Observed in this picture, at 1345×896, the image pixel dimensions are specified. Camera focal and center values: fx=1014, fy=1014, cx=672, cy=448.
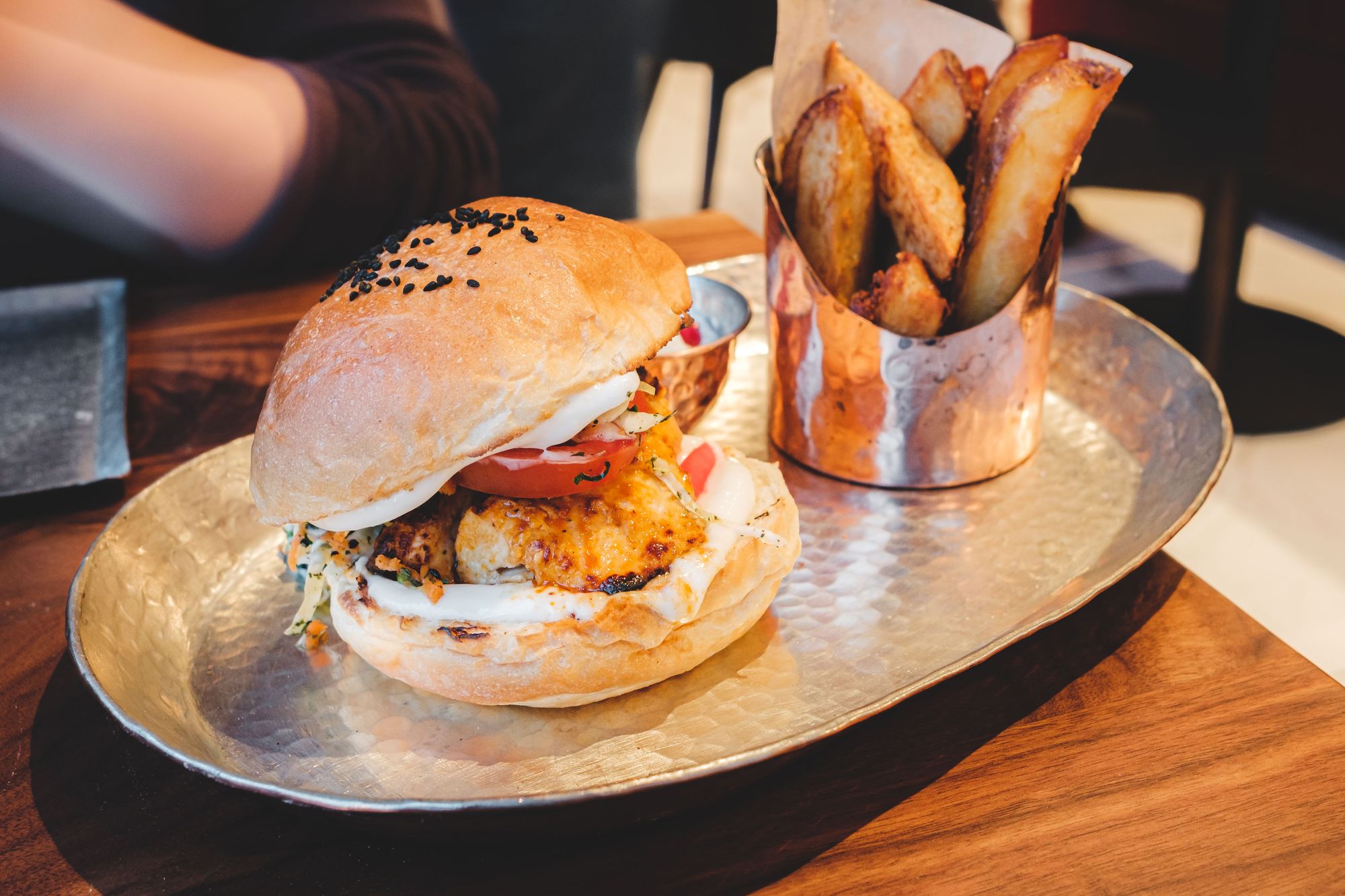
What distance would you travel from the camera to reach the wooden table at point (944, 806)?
124cm

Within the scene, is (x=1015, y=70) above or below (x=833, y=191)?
above

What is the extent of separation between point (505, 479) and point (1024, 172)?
3.50ft

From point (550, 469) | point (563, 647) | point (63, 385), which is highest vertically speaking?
point (550, 469)

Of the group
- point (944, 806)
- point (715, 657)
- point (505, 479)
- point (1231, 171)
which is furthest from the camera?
point (1231, 171)

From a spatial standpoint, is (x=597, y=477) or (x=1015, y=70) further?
(x=1015, y=70)

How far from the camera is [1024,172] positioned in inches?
71.4

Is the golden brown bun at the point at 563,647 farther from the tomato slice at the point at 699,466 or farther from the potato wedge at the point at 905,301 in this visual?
the potato wedge at the point at 905,301

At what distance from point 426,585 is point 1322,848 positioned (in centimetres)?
126

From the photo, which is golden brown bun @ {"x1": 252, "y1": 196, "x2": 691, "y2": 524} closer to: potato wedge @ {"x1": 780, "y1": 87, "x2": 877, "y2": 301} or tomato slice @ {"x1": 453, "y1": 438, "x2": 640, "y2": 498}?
tomato slice @ {"x1": 453, "y1": 438, "x2": 640, "y2": 498}

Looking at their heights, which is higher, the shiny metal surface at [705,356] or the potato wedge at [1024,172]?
the potato wedge at [1024,172]

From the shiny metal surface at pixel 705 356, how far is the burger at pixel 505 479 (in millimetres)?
374

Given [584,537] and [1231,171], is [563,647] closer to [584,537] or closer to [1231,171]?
[584,537]

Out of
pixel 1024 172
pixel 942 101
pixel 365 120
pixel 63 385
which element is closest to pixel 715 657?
pixel 1024 172

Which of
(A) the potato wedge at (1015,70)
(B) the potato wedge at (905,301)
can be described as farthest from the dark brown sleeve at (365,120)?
(A) the potato wedge at (1015,70)
